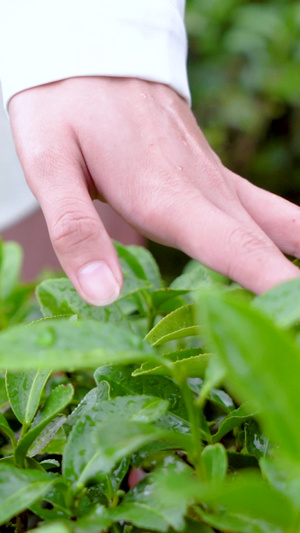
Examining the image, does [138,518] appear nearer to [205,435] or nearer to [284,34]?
[205,435]

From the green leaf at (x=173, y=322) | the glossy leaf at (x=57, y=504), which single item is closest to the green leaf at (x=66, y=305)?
the green leaf at (x=173, y=322)

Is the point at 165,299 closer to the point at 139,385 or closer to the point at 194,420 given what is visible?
the point at 139,385

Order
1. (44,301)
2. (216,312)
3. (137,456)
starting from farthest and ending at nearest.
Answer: (44,301) → (137,456) → (216,312)

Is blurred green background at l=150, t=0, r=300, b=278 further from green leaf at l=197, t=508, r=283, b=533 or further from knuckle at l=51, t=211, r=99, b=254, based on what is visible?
green leaf at l=197, t=508, r=283, b=533

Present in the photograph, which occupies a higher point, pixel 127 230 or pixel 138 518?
pixel 138 518

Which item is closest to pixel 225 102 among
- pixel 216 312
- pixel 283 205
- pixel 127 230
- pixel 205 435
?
pixel 127 230

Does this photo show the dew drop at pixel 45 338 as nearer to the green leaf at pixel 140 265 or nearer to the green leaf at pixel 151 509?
the green leaf at pixel 151 509

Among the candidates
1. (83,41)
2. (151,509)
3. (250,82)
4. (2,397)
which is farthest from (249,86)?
(151,509)
